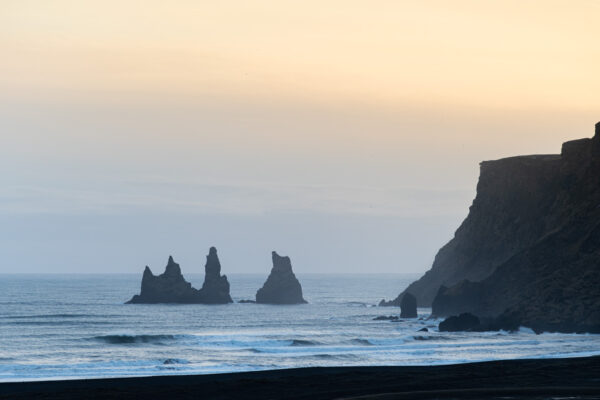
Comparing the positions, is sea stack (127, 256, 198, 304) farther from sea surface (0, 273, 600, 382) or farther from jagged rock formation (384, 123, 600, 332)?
jagged rock formation (384, 123, 600, 332)

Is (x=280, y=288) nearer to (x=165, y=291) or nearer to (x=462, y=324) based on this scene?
(x=165, y=291)

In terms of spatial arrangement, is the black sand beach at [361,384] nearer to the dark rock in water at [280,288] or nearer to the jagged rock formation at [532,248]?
the jagged rock formation at [532,248]

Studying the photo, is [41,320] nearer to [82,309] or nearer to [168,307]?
[82,309]

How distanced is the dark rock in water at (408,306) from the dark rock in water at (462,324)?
25.8m

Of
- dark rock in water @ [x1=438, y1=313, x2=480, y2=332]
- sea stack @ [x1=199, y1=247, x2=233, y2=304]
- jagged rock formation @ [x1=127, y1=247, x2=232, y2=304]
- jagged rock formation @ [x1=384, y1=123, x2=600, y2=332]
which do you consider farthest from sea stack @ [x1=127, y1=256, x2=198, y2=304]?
dark rock in water @ [x1=438, y1=313, x2=480, y2=332]

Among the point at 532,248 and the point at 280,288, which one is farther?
the point at 280,288

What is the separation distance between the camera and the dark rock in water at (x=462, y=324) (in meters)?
94.7

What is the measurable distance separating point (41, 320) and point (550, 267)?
60103 millimetres

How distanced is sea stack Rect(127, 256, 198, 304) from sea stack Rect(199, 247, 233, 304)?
2266 mm

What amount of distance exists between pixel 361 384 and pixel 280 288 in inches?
5366

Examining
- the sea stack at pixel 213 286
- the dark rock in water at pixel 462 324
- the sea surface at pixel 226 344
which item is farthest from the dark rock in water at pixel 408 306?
the sea stack at pixel 213 286

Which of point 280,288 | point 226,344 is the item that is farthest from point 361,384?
point 280,288

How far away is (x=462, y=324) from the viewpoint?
9506 cm

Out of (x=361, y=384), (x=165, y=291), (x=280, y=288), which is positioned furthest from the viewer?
(x=280, y=288)
